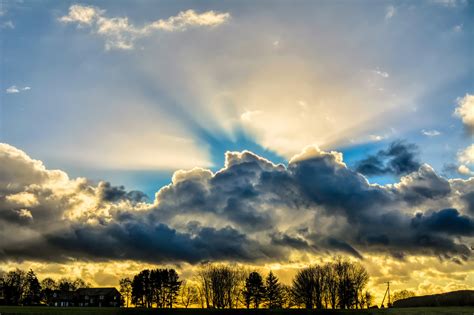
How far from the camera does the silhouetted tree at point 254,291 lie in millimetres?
176000

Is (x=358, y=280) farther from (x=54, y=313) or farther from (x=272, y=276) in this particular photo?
(x=54, y=313)

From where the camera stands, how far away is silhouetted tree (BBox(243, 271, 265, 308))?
6929 inches

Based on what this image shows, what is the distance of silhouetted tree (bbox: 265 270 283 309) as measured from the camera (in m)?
178

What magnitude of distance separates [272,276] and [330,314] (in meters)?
45.6

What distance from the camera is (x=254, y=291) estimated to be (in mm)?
177000

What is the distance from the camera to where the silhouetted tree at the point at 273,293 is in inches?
7008

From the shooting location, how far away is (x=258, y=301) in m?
177

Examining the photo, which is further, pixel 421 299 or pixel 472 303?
pixel 421 299

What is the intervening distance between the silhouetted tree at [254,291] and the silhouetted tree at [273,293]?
6.73ft

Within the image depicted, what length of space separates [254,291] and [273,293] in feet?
22.7

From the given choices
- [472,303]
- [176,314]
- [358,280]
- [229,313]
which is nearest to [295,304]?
[358,280]

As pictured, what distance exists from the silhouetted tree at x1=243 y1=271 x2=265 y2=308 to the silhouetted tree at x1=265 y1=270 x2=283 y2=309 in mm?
2051

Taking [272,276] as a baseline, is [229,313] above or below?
below

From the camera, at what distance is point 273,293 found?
587 ft
